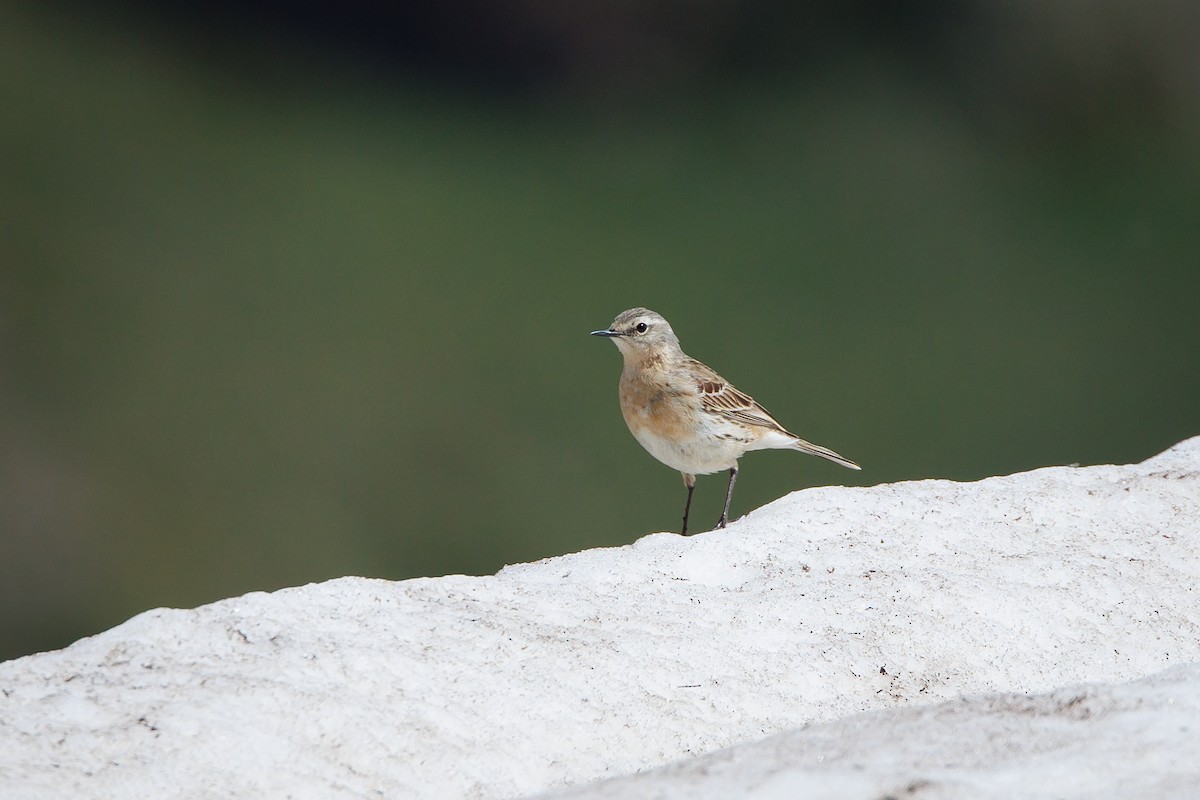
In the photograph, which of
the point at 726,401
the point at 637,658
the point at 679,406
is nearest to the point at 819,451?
the point at 726,401

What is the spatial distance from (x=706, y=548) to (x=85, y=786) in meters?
1.91

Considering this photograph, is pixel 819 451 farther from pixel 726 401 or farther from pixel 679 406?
pixel 679 406

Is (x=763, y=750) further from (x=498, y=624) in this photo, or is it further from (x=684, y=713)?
(x=498, y=624)

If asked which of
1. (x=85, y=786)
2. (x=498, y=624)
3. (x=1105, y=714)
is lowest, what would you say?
(x=85, y=786)

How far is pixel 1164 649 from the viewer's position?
11.7 ft

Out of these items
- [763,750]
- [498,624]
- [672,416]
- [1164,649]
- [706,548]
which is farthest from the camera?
[672,416]

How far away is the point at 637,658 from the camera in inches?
125

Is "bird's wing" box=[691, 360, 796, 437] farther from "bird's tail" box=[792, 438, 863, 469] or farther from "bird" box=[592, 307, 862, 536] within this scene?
"bird's tail" box=[792, 438, 863, 469]

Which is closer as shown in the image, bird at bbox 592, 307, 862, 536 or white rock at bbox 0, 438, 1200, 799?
white rock at bbox 0, 438, 1200, 799

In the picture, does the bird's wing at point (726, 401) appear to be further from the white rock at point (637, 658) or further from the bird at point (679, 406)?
the white rock at point (637, 658)

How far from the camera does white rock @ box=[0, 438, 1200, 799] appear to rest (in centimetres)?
263

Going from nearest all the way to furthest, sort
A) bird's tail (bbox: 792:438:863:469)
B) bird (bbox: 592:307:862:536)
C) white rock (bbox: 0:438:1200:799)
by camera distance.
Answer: white rock (bbox: 0:438:1200:799) → bird (bbox: 592:307:862:536) → bird's tail (bbox: 792:438:863:469)

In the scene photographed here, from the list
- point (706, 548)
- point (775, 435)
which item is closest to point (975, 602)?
point (706, 548)

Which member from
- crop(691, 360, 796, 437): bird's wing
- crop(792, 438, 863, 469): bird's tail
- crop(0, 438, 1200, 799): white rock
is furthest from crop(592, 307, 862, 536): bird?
crop(0, 438, 1200, 799): white rock
